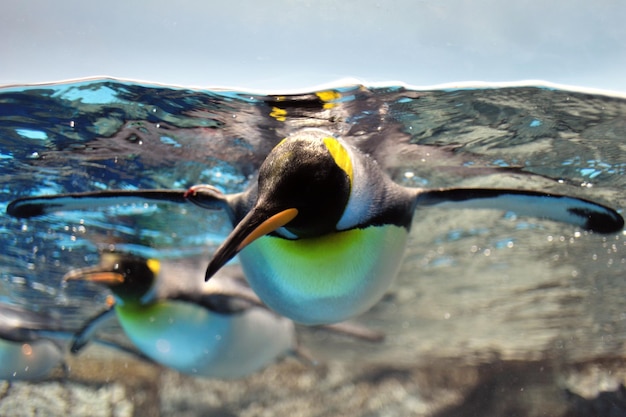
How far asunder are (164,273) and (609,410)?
734 cm

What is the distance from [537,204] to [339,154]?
1.29 meters

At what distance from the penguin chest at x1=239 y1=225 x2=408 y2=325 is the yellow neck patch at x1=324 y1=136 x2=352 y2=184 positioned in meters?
0.36

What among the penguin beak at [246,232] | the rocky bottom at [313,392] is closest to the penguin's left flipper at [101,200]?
the penguin beak at [246,232]

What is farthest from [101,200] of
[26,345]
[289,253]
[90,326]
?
[26,345]

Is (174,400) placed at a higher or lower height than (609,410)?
lower

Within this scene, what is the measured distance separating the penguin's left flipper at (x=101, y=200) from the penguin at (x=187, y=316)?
1.59 m

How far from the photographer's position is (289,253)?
108 inches

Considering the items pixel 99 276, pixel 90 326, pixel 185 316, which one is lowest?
pixel 90 326

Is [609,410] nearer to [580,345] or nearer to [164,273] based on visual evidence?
[580,345]

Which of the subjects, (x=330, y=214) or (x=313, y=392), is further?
(x=313, y=392)

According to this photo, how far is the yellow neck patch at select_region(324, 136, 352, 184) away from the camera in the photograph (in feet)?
8.11

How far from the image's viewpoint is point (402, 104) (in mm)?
4273

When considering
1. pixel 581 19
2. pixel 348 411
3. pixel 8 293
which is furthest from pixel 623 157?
pixel 8 293

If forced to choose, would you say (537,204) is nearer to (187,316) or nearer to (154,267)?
(187,316)
